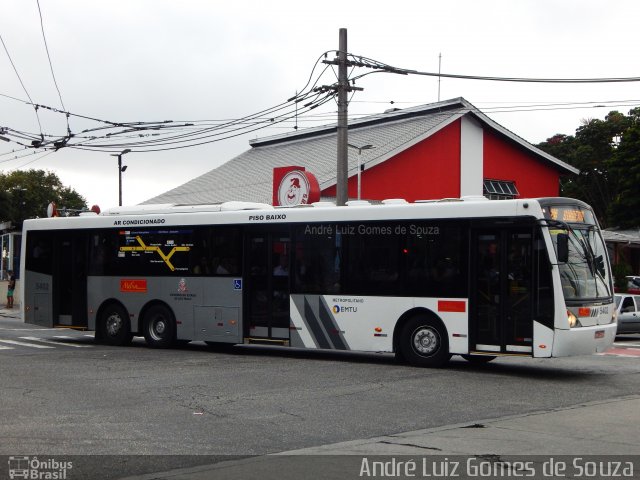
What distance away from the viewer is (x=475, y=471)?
8305 mm

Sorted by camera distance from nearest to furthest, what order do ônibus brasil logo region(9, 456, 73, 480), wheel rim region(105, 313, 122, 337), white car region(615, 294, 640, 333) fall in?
ônibus brasil logo region(9, 456, 73, 480) → wheel rim region(105, 313, 122, 337) → white car region(615, 294, 640, 333)

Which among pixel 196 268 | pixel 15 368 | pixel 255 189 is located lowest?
pixel 15 368

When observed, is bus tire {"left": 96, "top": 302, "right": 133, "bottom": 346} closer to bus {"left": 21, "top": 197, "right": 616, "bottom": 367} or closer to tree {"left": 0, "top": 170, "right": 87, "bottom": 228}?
bus {"left": 21, "top": 197, "right": 616, "bottom": 367}

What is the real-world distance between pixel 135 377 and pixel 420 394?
4986mm

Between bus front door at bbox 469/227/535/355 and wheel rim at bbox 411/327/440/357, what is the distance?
2.57 feet

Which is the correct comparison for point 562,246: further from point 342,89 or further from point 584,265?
point 342,89

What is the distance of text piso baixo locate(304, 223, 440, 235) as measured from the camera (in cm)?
1762

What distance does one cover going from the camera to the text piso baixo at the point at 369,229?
1762 cm

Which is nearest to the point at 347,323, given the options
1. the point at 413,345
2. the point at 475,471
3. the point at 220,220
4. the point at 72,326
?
the point at 413,345

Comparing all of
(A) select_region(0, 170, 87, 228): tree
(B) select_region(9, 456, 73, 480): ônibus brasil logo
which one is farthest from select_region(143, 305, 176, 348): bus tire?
(A) select_region(0, 170, 87, 228): tree

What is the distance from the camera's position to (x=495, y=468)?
8438 millimetres

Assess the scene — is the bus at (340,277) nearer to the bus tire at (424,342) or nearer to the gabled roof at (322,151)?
the bus tire at (424,342)

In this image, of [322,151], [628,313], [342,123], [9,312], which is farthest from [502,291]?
[9,312]

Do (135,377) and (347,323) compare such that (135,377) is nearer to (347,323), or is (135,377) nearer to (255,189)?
(347,323)
